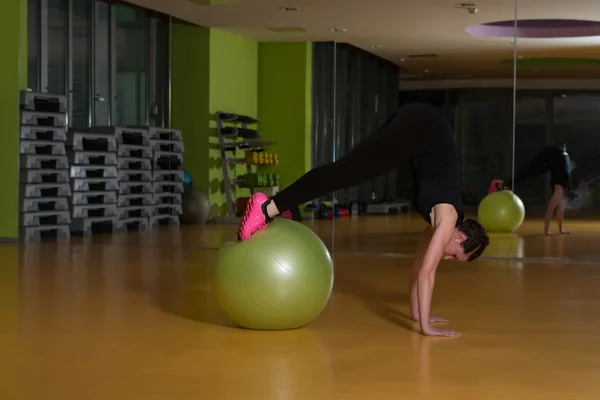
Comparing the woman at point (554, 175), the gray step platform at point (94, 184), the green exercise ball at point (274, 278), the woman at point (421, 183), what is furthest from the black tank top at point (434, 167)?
the gray step platform at point (94, 184)

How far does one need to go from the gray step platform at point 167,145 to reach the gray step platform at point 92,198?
2.23ft

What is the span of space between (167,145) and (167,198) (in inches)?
22.0

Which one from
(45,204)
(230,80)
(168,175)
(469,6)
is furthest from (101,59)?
(469,6)

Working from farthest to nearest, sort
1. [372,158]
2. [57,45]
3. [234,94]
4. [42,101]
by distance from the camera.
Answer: [57,45]
[42,101]
[234,94]
[372,158]

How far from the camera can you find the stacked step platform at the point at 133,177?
9906 mm

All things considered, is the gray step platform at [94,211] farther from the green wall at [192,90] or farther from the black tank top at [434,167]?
the black tank top at [434,167]

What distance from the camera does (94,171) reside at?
994 cm

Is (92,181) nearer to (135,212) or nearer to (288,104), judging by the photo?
(135,212)

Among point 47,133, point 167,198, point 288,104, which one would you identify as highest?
point 288,104

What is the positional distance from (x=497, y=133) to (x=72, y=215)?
4236mm

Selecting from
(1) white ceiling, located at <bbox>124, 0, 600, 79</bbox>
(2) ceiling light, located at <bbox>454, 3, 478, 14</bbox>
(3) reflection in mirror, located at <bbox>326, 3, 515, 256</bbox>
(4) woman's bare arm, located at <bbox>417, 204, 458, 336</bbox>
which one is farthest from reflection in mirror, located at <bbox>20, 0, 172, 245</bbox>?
(4) woman's bare arm, located at <bbox>417, 204, 458, 336</bbox>

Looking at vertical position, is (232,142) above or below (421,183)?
above

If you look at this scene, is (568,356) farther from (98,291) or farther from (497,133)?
(497,133)

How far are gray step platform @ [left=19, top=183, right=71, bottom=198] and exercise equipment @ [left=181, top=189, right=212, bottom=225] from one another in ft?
3.94
